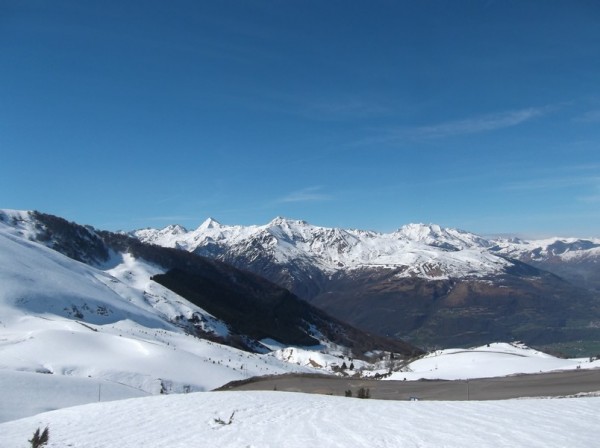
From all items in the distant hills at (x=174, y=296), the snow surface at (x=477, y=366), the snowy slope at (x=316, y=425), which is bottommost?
the snowy slope at (x=316, y=425)

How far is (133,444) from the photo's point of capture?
11516 mm

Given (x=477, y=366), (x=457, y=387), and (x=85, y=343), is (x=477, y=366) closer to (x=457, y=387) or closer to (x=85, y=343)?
(x=457, y=387)

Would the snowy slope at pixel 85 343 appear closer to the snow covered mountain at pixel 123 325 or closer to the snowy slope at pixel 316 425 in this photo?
the snow covered mountain at pixel 123 325

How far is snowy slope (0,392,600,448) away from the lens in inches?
436

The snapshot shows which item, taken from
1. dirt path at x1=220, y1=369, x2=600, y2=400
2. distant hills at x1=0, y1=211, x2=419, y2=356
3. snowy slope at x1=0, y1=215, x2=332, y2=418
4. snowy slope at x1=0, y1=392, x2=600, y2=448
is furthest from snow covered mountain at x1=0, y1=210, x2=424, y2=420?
snowy slope at x1=0, y1=392, x2=600, y2=448

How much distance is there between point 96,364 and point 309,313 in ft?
432

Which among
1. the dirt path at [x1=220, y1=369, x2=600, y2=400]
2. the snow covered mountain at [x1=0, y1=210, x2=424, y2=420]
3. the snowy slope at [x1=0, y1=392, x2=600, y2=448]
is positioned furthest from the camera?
the snow covered mountain at [x1=0, y1=210, x2=424, y2=420]

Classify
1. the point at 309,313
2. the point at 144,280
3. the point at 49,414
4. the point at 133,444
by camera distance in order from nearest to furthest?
the point at 133,444 < the point at 49,414 < the point at 144,280 < the point at 309,313

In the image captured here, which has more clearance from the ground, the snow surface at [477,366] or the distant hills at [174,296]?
the distant hills at [174,296]

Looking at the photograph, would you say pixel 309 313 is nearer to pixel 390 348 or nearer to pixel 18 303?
pixel 390 348

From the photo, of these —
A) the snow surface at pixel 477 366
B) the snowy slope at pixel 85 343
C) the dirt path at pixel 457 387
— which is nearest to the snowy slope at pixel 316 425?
the snowy slope at pixel 85 343

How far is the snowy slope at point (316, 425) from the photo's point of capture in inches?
436

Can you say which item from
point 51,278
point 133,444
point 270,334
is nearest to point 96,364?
point 133,444

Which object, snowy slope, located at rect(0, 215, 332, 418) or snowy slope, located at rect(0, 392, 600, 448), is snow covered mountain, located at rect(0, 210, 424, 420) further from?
snowy slope, located at rect(0, 392, 600, 448)
